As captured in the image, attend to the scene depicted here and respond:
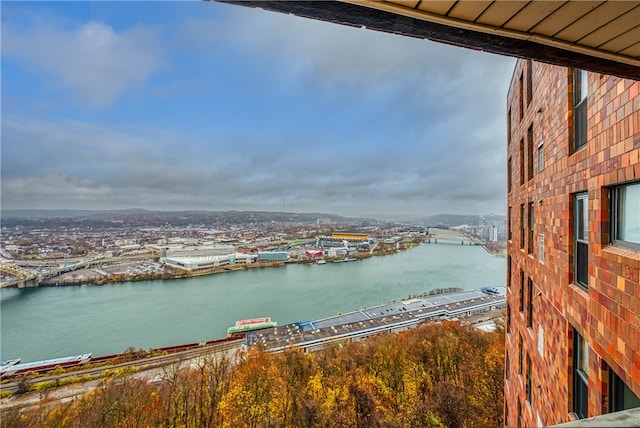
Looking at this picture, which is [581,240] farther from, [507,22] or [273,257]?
[273,257]

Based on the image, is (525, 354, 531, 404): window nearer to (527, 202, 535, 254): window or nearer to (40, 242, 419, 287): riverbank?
(527, 202, 535, 254): window

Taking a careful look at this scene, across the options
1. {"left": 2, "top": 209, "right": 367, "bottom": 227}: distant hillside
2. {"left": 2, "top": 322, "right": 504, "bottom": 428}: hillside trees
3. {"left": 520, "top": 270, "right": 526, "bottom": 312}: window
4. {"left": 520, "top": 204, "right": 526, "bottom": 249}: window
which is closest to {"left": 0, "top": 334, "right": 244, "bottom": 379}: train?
{"left": 2, "top": 322, "right": 504, "bottom": 428}: hillside trees

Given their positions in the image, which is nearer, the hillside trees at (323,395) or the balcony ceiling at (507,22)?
the balcony ceiling at (507,22)

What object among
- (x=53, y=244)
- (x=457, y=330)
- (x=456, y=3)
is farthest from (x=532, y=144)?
(x=53, y=244)

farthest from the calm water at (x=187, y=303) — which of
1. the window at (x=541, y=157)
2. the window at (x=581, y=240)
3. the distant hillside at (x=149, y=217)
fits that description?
the distant hillside at (x=149, y=217)

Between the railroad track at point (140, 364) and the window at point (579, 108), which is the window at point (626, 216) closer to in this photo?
the window at point (579, 108)

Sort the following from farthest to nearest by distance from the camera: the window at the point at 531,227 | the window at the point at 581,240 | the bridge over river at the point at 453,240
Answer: the bridge over river at the point at 453,240 → the window at the point at 531,227 → the window at the point at 581,240

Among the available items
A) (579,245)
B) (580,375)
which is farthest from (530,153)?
(580,375)
